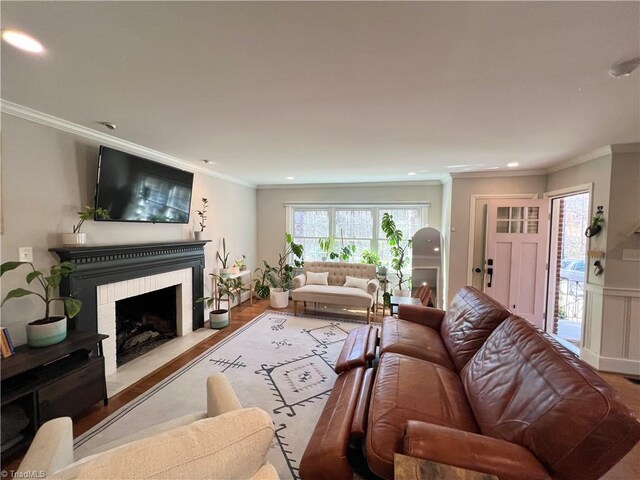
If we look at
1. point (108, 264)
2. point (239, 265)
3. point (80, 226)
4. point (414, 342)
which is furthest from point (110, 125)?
point (414, 342)

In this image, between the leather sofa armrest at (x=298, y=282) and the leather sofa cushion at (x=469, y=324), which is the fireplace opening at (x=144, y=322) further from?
the leather sofa cushion at (x=469, y=324)

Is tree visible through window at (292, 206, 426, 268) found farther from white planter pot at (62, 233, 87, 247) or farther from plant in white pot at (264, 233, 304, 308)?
white planter pot at (62, 233, 87, 247)

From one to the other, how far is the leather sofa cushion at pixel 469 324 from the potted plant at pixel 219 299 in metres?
2.98

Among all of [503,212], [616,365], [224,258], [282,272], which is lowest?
[616,365]

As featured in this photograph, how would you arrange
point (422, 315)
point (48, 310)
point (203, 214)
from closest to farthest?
point (48, 310), point (422, 315), point (203, 214)

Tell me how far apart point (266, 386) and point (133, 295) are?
5.89ft

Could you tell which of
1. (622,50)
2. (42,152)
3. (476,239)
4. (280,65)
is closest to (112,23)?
(280,65)

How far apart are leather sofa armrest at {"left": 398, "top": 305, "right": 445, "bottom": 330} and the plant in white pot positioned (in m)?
2.57

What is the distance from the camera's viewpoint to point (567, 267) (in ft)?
16.7

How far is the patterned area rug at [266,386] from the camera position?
75.0 inches

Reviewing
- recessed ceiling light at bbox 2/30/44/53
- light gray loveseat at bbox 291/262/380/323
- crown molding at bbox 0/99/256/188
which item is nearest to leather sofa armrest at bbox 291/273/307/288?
light gray loveseat at bbox 291/262/380/323

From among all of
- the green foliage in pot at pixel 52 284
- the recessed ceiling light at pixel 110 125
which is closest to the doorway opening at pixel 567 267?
the recessed ceiling light at pixel 110 125

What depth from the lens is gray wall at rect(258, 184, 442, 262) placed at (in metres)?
5.12

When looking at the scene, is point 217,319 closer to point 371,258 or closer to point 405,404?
point 371,258
